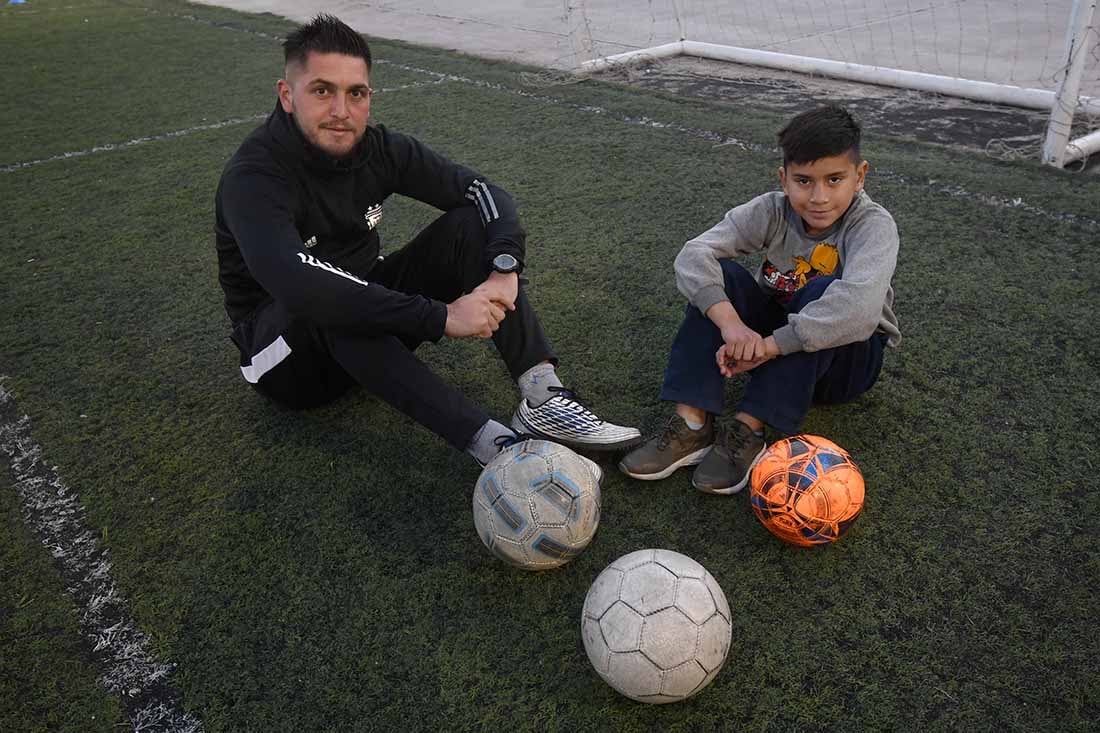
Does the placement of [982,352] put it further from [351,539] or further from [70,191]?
[70,191]

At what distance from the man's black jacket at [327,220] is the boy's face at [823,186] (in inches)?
36.8

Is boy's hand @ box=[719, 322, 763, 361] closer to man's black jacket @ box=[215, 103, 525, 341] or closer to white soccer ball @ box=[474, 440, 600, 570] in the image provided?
white soccer ball @ box=[474, 440, 600, 570]

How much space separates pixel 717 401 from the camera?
267cm

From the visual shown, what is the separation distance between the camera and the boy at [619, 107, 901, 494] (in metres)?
2.46

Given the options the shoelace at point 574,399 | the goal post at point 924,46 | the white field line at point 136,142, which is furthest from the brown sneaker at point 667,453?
the white field line at point 136,142

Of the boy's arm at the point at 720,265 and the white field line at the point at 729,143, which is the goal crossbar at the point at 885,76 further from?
the boy's arm at the point at 720,265

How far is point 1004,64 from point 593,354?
235 inches

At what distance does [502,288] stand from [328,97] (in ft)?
2.67

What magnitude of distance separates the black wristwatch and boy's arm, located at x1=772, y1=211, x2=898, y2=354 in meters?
0.88

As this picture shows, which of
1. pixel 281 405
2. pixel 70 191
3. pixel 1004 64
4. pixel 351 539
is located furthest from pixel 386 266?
pixel 1004 64

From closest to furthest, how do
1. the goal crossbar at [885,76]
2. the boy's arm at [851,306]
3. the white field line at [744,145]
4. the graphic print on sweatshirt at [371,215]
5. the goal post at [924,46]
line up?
the boy's arm at [851,306]
the graphic print on sweatshirt at [371,215]
the white field line at [744,145]
the goal post at [924,46]
the goal crossbar at [885,76]

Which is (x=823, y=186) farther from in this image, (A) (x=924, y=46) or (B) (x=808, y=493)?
(A) (x=924, y=46)

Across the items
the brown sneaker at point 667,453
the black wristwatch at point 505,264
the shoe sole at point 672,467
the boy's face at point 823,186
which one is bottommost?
the shoe sole at point 672,467

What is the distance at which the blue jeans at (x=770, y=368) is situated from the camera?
2.54 m
